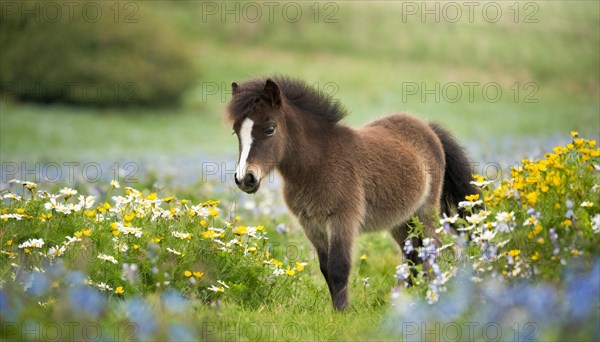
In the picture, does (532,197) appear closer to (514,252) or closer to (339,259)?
(514,252)

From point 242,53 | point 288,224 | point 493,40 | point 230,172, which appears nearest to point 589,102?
point 493,40

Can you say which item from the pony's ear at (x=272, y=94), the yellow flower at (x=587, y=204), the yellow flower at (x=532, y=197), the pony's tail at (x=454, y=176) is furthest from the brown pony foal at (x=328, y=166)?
the yellow flower at (x=587, y=204)

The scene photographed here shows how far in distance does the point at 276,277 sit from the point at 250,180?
0.91 metres

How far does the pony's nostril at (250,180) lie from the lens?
5913mm

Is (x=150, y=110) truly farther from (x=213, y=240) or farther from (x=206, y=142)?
(x=213, y=240)

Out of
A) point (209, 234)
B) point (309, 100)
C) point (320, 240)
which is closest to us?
point (209, 234)

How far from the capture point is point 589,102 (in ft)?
113

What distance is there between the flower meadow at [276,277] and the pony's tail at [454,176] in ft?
5.56

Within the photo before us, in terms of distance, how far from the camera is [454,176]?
834 cm

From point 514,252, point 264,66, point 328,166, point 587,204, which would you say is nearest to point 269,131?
point 328,166

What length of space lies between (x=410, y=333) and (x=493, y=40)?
41.3m

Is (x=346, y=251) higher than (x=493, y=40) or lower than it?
lower

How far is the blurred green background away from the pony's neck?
11.3 metres

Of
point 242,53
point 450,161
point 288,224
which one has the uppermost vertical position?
point 242,53
